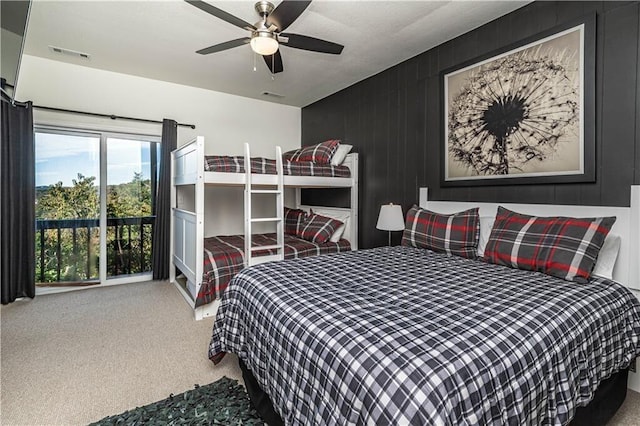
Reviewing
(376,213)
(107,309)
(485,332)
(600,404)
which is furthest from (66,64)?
(600,404)

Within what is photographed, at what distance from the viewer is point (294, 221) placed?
4.18 meters

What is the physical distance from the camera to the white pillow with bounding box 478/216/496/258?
2.42m

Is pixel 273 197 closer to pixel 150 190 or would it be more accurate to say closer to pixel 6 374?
pixel 150 190

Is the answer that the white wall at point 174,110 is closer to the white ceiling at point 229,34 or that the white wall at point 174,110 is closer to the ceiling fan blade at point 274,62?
the white ceiling at point 229,34

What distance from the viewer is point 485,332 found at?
1.09m

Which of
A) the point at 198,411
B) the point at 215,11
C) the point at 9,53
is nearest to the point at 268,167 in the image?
the point at 215,11

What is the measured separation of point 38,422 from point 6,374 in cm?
68

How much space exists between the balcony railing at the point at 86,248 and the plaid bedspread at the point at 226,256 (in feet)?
3.58

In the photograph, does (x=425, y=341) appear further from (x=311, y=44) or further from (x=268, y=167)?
(x=268, y=167)

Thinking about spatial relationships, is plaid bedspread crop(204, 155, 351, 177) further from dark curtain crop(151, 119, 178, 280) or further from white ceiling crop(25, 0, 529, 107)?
dark curtain crop(151, 119, 178, 280)

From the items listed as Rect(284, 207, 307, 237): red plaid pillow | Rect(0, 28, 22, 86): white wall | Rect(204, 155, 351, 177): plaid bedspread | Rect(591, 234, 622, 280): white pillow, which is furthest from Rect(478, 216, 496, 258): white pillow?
Rect(0, 28, 22, 86): white wall

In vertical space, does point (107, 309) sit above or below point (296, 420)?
below

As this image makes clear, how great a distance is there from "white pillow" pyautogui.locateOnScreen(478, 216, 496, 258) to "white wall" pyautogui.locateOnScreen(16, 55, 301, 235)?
10.7ft

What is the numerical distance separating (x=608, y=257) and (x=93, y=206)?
16.1ft
